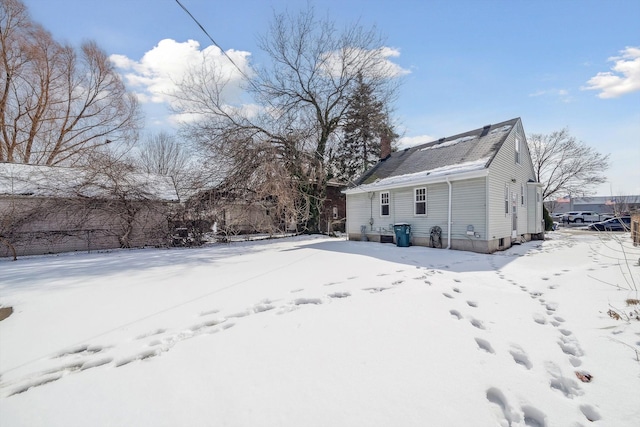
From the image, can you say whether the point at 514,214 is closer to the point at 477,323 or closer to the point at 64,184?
the point at 477,323

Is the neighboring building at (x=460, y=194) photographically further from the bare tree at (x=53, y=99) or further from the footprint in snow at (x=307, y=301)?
the bare tree at (x=53, y=99)

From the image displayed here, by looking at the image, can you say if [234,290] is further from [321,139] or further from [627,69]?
[321,139]

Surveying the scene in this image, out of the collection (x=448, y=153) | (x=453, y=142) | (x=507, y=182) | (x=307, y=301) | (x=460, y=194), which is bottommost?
(x=307, y=301)

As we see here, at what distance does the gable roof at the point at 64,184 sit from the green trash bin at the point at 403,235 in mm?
10512

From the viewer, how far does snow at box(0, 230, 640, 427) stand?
2.05 metres

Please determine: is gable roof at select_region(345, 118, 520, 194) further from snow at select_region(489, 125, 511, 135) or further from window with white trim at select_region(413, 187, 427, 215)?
window with white trim at select_region(413, 187, 427, 215)

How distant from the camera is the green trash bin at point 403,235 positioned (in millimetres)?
11891

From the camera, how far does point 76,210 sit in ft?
40.8

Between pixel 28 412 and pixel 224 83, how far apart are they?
16.5 metres

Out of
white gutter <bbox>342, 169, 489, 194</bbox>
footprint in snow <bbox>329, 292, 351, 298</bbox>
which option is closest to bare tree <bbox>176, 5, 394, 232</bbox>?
white gutter <bbox>342, 169, 489, 194</bbox>

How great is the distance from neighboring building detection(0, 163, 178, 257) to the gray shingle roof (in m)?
10.6

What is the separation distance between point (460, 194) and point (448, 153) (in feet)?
9.79

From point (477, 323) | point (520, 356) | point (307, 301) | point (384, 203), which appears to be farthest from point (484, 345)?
point (384, 203)

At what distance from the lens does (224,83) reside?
622 inches
